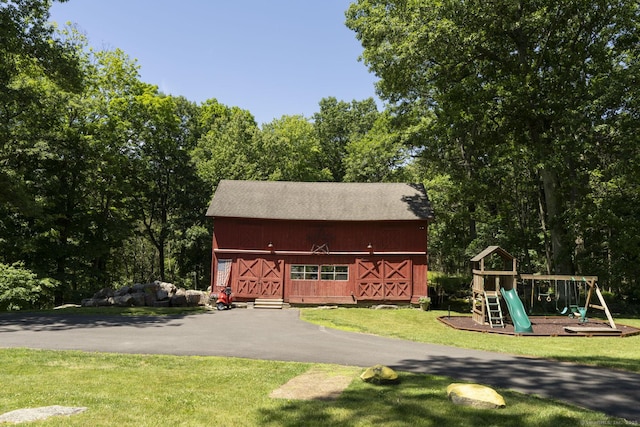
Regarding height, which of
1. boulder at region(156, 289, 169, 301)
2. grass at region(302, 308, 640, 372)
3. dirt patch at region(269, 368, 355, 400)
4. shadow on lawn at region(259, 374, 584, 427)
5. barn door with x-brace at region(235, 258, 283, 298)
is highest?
barn door with x-brace at region(235, 258, 283, 298)

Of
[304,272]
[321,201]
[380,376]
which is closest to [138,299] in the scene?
[304,272]

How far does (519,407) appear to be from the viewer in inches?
298

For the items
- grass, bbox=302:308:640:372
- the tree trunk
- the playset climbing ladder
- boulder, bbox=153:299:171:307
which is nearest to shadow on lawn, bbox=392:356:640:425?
grass, bbox=302:308:640:372

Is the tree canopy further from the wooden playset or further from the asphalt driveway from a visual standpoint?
the asphalt driveway

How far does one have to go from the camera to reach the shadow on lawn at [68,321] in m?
16.6

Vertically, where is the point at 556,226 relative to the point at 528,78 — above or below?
below

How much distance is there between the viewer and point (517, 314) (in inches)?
731

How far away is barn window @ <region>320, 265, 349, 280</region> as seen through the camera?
27750mm

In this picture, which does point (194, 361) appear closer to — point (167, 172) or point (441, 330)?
point (441, 330)

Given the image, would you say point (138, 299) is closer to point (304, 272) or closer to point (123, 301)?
point (123, 301)

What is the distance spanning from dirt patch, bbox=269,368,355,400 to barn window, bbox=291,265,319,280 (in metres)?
17.4

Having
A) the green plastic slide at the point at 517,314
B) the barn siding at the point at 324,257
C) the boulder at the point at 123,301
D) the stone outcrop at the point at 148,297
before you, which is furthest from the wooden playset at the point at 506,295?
the boulder at the point at 123,301

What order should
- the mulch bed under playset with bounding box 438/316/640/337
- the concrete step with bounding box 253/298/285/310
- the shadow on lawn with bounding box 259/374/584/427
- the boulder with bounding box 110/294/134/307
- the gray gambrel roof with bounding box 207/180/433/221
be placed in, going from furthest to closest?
the gray gambrel roof with bounding box 207/180/433/221
the concrete step with bounding box 253/298/285/310
the boulder with bounding box 110/294/134/307
the mulch bed under playset with bounding box 438/316/640/337
the shadow on lawn with bounding box 259/374/584/427

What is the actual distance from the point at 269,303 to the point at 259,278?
1.79m
